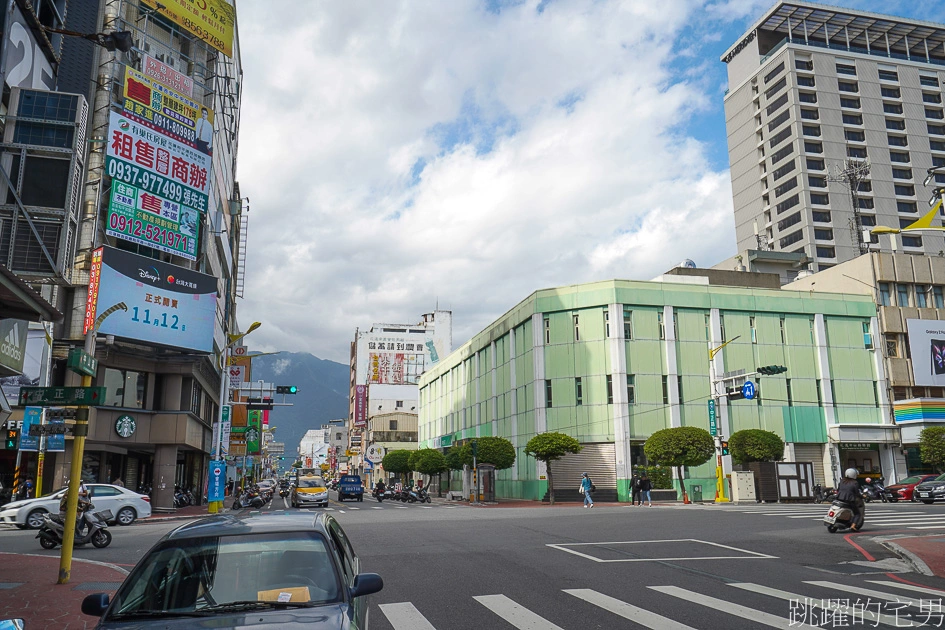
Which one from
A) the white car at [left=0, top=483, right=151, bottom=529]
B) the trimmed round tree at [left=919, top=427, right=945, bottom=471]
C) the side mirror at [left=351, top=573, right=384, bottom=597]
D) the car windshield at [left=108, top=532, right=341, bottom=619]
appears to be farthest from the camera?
the trimmed round tree at [left=919, top=427, right=945, bottom=471]

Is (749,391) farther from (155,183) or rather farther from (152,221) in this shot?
(155,183)

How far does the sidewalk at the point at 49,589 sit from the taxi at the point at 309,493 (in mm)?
24578

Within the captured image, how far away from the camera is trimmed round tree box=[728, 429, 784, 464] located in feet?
138

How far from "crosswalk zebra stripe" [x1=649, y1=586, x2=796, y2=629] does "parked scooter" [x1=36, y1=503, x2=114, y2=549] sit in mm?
12872

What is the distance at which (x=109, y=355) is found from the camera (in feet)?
115

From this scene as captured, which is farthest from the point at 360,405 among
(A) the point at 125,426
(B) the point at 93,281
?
(B) the point at 93,281

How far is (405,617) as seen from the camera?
8164mm

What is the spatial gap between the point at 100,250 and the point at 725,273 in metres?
47.3

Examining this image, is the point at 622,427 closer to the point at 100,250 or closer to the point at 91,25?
the point at 100,250

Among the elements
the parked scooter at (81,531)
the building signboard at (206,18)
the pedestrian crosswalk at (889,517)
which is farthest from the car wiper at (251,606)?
the building signboard at (206,18)

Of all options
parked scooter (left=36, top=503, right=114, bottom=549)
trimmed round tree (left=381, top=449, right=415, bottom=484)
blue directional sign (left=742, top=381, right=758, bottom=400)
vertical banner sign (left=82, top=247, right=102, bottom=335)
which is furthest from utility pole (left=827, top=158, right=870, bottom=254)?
parked scooter (left=36, top=503, right=114, bottom=549)

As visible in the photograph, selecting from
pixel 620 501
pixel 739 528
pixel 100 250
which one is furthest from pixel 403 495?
pixel 739 528

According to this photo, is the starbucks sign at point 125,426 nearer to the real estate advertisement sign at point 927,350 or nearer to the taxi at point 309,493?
the taxi at point 309,493

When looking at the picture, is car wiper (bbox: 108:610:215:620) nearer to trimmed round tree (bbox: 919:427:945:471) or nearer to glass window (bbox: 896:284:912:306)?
trimmed round tree (bbox: 919:427:945:471)
